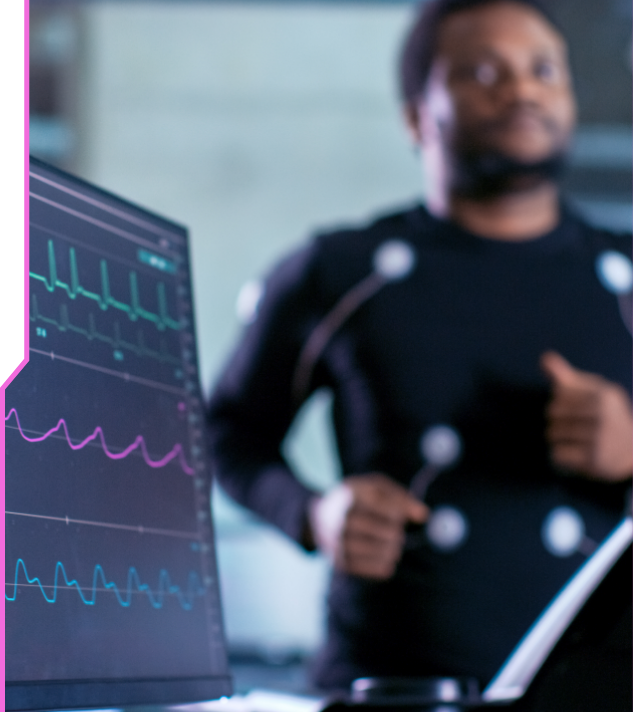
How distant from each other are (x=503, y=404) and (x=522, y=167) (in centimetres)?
36

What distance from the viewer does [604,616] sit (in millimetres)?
752

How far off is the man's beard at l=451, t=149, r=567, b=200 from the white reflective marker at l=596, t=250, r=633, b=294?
150 millimetres

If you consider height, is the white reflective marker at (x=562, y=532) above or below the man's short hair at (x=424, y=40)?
below

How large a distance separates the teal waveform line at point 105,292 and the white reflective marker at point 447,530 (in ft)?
1.89

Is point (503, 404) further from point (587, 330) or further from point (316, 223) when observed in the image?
point (316, 223)

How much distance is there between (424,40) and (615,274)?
49 centimetres

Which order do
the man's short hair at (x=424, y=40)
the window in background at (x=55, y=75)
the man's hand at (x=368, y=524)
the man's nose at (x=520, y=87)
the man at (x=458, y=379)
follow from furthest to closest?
the window in background at (x=55, y=75) < the man's short hair at (x=424, y=40) < the man's nose at (x=520, y=87) < the man at (x=458, y=379) < the man's hand at (x=368, y=524)

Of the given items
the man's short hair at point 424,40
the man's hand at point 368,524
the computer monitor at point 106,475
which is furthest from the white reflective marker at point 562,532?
the man's short hair at point 424,40

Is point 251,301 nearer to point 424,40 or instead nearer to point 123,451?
point 424,40

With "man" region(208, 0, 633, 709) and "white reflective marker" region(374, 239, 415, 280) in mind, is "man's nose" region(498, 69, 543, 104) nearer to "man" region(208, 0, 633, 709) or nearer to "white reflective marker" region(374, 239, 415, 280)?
"man" region(208, 0, 633, 709)

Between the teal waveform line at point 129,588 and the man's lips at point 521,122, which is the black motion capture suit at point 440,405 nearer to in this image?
the man's lips at point 521,122

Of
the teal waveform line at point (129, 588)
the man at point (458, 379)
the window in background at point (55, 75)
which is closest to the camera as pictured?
the teal waveform line at point (129, 588)

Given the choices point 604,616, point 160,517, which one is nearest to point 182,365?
point 160,517

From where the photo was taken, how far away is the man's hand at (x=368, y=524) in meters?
1.17
